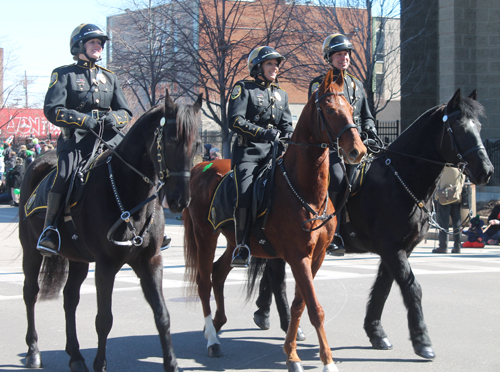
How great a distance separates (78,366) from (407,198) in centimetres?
364

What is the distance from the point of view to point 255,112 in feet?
22.1

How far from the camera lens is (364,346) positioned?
6684mm

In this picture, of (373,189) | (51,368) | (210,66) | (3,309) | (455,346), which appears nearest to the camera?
(51,368)

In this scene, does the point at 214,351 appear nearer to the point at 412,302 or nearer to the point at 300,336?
the point at 300,336

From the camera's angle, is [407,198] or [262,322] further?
[262,322]

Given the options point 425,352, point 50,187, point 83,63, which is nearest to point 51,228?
point 50,187

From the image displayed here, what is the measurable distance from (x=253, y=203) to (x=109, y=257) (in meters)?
1.54

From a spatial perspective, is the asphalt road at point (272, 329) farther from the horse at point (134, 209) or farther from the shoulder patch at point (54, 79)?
the shoulder patch at point (54, 79)

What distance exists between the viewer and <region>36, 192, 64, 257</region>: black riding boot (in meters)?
5.92

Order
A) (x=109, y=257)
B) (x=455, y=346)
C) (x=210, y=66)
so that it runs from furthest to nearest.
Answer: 1. (x=210, y=66)
2. (x=455, y=346)
3. (x=109, y=257)

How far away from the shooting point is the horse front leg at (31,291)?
6.14m

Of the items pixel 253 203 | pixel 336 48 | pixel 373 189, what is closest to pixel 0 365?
pixel 253 203

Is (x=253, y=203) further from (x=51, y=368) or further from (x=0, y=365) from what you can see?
(x=0, y=365)

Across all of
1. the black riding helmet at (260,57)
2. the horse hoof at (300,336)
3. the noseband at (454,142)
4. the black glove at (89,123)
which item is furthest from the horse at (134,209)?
the noseband at (454,142)
